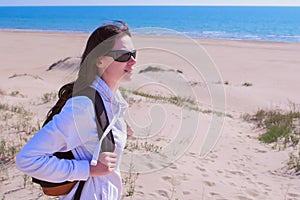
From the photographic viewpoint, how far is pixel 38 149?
1.61 metres

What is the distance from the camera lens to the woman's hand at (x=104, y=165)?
65.9 inches

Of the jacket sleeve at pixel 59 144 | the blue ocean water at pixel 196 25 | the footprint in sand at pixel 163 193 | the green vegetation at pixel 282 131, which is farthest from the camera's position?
the blue ocean water at pixel 196 25

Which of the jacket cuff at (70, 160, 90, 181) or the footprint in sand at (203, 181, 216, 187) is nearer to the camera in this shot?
the jacket cuff at (70, 160, 90, 181)

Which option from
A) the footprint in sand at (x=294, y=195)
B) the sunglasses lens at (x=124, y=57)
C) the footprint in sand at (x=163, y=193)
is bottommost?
the footprint in sand at (x=163, y=193)

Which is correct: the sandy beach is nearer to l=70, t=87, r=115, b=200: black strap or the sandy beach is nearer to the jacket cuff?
l=70, t=87, r=115, b=200: black strap

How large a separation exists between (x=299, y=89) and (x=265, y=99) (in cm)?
357

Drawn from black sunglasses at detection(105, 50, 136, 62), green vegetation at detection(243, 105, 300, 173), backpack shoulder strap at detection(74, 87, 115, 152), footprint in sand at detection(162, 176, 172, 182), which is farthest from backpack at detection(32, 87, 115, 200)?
green vegetation at detection(243, 105, 300, 173)

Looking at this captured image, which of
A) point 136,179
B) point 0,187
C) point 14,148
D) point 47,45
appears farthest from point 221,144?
point 47,45

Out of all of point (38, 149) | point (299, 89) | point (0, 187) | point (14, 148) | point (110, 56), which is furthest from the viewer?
point (299, 89)

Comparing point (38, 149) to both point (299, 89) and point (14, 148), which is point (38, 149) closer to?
point (14, 148)

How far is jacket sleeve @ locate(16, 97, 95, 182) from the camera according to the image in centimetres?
161

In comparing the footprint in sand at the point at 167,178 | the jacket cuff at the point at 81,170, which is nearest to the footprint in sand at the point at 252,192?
the footprint in sand at the point at 167,178

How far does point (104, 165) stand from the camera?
1.68 m

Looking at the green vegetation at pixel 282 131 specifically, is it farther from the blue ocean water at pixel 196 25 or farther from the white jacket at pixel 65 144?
the blue ocean water at pixel 196 25
